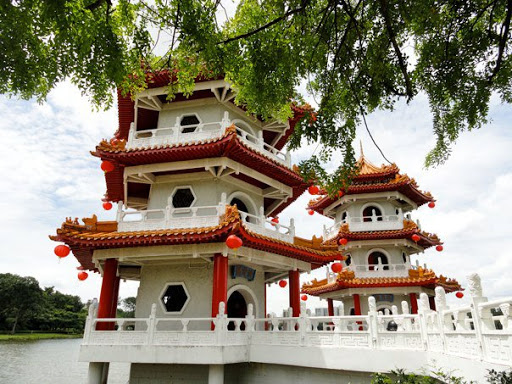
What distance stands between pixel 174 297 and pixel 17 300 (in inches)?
2186

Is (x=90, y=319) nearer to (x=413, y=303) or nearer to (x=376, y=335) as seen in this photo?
(x=376, y=335)

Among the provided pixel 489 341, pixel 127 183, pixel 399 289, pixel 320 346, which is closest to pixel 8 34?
pixel 489 341

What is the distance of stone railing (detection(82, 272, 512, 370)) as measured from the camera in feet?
16.7

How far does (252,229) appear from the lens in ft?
37.1

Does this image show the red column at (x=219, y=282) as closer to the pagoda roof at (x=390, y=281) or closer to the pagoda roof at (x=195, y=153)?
the pagoda roof at (x=195, y=153)

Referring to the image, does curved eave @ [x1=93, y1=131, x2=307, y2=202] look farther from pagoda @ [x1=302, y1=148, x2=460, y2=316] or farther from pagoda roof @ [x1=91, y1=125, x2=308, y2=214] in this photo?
pagoda @ [x1=302, y1=148, x2=460, y2=316]

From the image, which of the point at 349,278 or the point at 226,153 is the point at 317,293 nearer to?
the point at 349,278

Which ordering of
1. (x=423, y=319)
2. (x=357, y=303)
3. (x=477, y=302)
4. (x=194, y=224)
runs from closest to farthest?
(x=477, y=302) < (x=423, y=319) < (x=194, y=224) < (x=357, y=303)

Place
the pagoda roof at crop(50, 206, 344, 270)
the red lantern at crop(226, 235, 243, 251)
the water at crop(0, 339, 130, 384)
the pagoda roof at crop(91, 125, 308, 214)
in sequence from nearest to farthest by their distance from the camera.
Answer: the red lantern at crop(226, 235, 243, 251) < the pagoda roof at crop(50, 206, 344, 270) < the pagoda roof at crop(91, 125, 308, 214) < the water at crop(0, 339, 130, 384)

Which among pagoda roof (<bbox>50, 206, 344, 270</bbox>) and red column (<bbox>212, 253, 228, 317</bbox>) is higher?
pagoda roof (<bbox>50, 206, 344, 270</bbox>)

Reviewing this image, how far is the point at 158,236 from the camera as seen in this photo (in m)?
10.0

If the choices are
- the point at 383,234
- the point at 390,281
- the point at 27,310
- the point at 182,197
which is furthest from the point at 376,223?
the point at 27,310

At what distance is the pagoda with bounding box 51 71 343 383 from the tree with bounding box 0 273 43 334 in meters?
51.7

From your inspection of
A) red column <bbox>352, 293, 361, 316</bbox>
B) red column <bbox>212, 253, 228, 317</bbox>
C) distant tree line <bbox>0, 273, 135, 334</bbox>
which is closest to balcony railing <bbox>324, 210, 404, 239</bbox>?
red column <bbox>352, 293, 361, 316</bbox>
